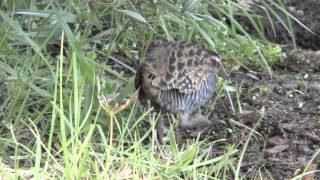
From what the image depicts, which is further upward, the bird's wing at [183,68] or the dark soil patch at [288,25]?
the bird's wing at [183,68]

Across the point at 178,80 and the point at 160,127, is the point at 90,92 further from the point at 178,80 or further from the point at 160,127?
the point at 160,127

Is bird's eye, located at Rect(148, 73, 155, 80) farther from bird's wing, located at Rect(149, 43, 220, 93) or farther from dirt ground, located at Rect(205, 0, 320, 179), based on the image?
dirt ground, located at Rect(205, 0, 320, 179)

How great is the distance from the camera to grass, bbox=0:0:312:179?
3799mm

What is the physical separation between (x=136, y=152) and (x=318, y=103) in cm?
194

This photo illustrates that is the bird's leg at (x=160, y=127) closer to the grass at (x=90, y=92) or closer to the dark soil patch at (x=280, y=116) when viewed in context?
the grass at (x=90, y=92)

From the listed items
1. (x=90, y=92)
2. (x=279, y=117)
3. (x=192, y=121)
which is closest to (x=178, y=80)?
(x=192, y=121)

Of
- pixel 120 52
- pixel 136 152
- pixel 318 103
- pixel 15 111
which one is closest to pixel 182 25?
pixel 120 52

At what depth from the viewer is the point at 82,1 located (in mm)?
4777

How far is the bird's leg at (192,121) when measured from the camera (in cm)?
491

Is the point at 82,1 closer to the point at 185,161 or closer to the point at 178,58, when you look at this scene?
the point at 178,58

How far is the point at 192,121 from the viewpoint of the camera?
494 cm

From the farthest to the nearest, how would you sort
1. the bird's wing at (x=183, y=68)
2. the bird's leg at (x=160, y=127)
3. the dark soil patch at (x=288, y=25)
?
the dark soil patch at (x=288, y=25)
the bird's leg at (x=160, y=127)
the bird's wing at (x=183, y=68)

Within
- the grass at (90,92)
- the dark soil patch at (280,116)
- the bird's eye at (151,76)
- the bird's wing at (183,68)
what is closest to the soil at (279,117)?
the dark soil patch at (280,116)

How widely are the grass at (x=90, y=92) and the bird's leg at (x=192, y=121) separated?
0.10 m
